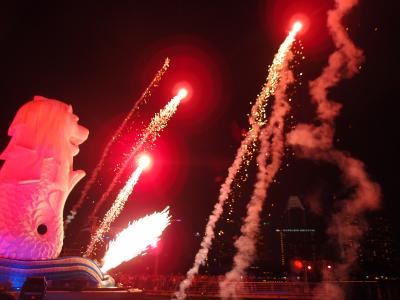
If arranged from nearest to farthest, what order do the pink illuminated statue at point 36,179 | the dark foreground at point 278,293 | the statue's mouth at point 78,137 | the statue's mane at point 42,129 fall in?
the dark foreground at point 278,293
the pink illuminated statue at point 36,179
the statue's mane at point 42,129
the statue's mouth at point 78,137

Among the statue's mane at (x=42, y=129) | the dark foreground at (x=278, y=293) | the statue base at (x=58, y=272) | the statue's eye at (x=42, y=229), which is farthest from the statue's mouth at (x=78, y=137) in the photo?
the dark foreground at (x=278, y=293)

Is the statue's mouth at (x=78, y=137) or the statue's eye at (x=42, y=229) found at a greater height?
the statue's mouth at (x=78, y=137)

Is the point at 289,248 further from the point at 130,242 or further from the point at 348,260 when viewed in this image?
the point at 130,242

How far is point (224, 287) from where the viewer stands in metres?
24.8

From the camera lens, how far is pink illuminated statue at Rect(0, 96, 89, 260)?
20.2m

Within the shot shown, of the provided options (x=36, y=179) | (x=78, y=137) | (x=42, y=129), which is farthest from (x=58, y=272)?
(x=42, y=129)

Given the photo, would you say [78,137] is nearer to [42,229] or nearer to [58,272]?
[42,229]

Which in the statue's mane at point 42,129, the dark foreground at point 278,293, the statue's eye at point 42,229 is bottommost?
the dark foreground at point 278,293

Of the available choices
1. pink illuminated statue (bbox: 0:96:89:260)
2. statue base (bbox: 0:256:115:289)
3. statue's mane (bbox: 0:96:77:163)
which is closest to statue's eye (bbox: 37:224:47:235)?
pink illuminated statue (bbox: 0:96:89:260)

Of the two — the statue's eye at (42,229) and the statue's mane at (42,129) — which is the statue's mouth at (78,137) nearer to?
the statue's mane at (42,129)

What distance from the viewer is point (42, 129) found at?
21.9 meters

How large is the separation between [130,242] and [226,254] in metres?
19.8

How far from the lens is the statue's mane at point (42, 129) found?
70.8ft

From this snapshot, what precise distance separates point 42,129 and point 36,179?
3011 mm
